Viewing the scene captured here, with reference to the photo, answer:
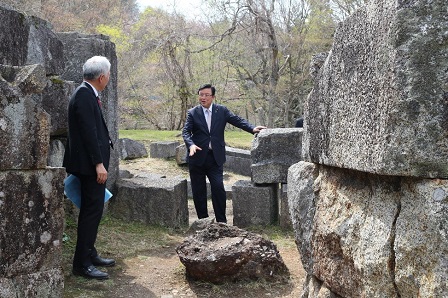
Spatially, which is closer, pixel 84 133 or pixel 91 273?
pixel 84 133

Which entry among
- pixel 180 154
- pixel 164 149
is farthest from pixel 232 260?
pixel 164 149

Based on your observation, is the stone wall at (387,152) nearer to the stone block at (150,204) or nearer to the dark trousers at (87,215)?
the dark trousers at (87,215)

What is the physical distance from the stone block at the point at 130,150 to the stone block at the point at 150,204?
15.8 ft

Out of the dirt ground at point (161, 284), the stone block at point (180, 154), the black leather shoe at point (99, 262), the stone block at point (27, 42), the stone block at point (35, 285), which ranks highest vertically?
the stone block at point (27, 42)

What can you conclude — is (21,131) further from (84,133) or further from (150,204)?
(150,204)

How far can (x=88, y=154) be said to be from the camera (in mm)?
4219

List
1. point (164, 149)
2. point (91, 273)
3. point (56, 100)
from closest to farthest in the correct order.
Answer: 1. point (91, 273)
2. point (56, 100)
3. point (164, 149)

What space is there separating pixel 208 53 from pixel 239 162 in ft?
41.2

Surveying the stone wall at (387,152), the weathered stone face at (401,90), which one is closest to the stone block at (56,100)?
the stone wall at (387,152)

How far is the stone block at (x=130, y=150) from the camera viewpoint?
1137 centimetres

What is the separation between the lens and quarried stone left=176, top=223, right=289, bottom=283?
4.22 meters

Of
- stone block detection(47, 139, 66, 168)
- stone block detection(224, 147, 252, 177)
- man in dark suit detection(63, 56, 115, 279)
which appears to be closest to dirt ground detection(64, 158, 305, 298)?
man in dark suit detection(63, 56, 115, 279)

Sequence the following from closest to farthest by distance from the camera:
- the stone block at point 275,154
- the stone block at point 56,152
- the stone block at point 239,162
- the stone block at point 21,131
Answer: the stone block at point 21,131 → the stone block at point 56,152 → the stone block at point 275,154 → the stone block at point 239,162

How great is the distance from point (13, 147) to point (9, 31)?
1.35 metres
